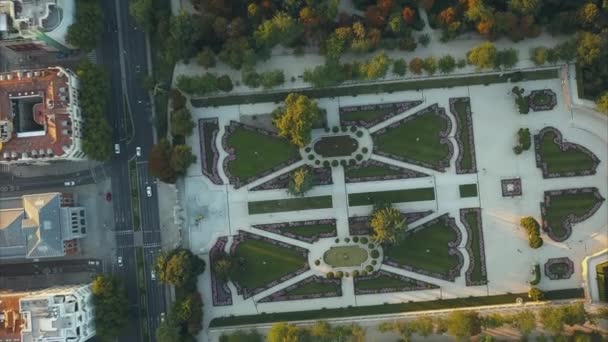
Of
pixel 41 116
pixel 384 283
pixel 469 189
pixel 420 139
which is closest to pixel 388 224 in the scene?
pixel 384 283

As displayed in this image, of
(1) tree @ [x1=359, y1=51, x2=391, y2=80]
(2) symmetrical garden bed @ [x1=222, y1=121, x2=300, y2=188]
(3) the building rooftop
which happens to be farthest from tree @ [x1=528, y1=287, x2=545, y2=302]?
(3) the building rooftop

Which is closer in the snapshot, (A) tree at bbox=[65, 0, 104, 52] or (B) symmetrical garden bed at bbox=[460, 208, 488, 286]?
(A) tree at bbox=[65, 0, 104, 52]

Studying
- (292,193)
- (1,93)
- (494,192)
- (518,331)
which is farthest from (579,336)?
(1,93)

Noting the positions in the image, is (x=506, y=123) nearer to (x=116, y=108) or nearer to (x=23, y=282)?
(x=116, y=108)

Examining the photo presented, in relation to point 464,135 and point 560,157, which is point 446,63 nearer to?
point 464,135

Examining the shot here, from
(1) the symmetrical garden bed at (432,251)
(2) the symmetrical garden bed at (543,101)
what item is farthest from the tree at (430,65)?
(1) the symmetrical garden bed at (432,251)

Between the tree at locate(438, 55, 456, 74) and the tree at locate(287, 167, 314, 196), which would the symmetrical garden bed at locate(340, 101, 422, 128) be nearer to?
the tree at locate(438, 55, 456, 74)
